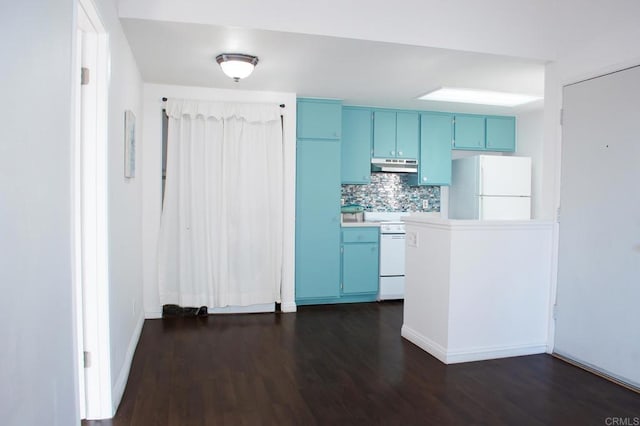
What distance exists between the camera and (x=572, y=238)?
344 centimetres

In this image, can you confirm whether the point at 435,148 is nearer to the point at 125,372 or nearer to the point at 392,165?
the point at 392,165

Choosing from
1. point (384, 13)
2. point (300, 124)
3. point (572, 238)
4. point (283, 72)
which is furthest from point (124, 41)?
point (572, 238)

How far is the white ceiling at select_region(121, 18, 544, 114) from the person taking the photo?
3.13 metres

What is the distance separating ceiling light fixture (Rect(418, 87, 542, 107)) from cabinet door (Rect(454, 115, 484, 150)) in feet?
2.14

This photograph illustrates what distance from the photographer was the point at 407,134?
18.3 feet

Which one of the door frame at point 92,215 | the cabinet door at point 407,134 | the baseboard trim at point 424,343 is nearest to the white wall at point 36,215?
the door frame at point 92,215

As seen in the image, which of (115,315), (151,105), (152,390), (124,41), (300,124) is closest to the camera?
(115,315)

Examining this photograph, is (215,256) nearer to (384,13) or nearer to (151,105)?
(151,105)

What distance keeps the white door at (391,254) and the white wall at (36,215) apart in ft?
13.2

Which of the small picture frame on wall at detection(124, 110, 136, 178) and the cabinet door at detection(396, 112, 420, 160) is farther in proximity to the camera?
the cabinet door at detection(396, 112, 420, 160)

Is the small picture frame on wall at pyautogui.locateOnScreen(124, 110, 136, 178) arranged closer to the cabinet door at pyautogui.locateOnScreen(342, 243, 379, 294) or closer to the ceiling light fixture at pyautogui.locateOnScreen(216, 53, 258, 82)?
the ceiling light fixture at pyautogui.locateOnScreen(216, 53, 258, 82)

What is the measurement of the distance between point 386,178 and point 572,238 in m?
2.77

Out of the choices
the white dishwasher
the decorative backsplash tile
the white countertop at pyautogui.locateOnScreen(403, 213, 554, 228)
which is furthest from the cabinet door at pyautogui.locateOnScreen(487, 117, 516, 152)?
the white countertop at pyautogui.locateOnScreen(403, 213, 554, 228)

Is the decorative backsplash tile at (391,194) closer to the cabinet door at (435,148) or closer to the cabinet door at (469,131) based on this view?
the cabinet door at (435,148)
